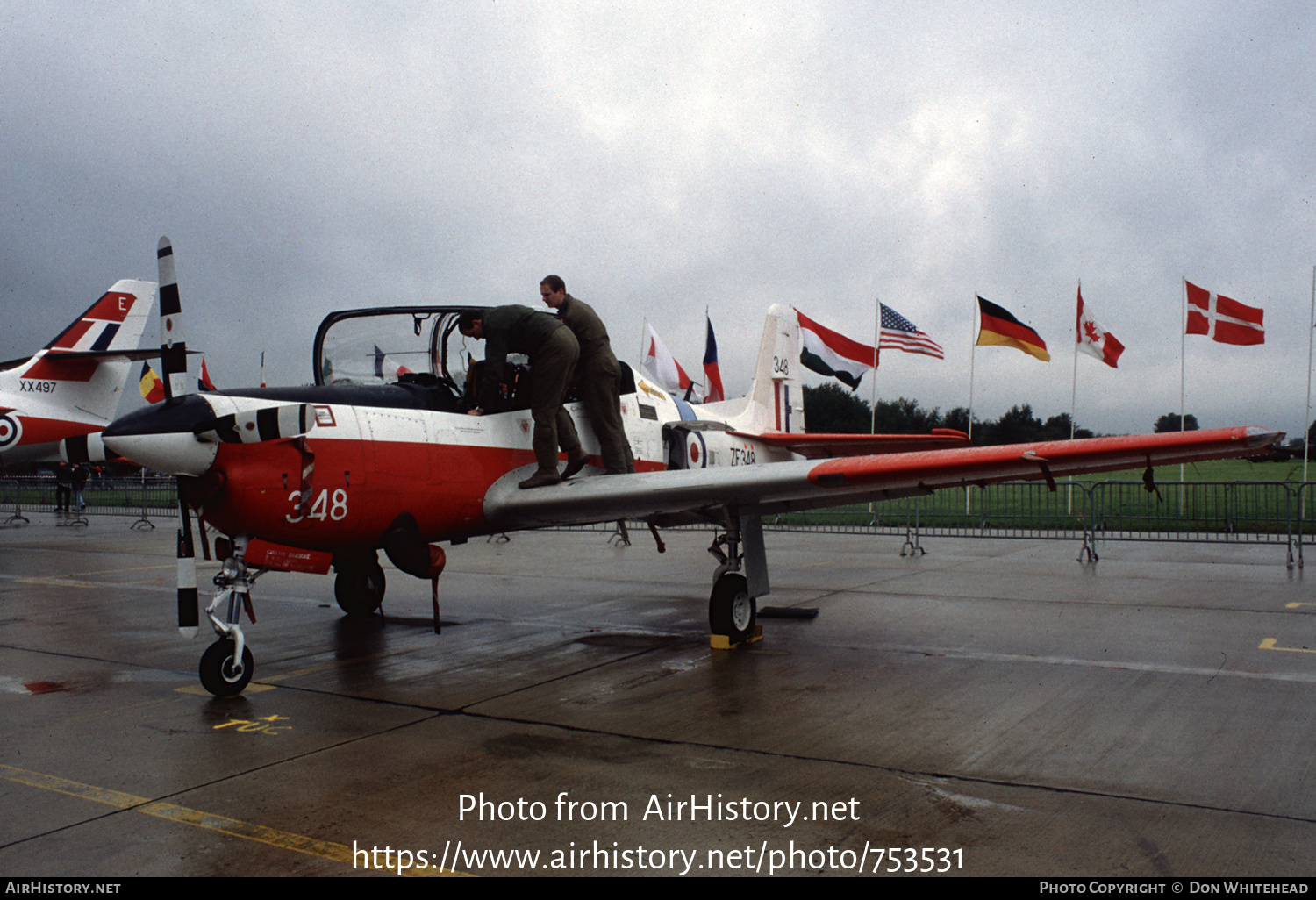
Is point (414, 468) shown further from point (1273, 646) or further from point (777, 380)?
point (1273, 646)

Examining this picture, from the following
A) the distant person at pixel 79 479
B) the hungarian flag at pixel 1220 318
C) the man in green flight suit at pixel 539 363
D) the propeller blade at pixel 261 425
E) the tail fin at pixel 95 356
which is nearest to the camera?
the propeller blade at pixel 261 425

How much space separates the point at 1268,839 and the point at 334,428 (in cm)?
547

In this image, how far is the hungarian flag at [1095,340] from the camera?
780 inches

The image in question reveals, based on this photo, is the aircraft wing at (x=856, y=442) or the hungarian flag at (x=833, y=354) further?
the hungarian flag at (x=833, y=354)

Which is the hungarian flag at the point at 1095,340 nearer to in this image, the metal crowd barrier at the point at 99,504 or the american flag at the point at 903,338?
the american flag at the point at 903,338

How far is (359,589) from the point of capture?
9.10m

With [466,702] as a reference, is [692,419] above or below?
above

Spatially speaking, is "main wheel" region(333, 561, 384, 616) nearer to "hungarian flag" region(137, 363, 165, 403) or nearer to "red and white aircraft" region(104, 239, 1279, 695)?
"red and white aircraft" region(104, 239, 1279, 695)

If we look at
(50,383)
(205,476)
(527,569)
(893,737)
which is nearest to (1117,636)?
(893,737)

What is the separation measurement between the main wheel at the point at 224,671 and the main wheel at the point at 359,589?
10.8ft

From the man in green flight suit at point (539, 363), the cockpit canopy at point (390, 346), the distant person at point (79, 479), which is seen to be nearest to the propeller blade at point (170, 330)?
the cockpit canopy at point (390, 346)

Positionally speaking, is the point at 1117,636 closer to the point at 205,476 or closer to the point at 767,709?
the point at 767,709
